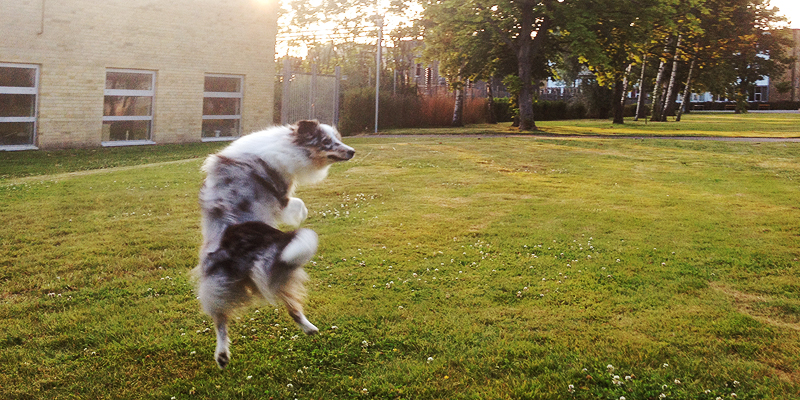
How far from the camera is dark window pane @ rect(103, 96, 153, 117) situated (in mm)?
23328

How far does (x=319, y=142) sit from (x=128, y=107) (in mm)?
20602

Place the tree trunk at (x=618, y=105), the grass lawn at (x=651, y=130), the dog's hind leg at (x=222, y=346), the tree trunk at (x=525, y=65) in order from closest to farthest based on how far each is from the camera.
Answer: the dog's hind leg at (x=222, y=346) → the grass lawn at (x=651, y=130) → the tree trunk at (x=525, y=65) → the tree trunk at (x=618, y=105)

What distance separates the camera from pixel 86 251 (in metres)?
8.81

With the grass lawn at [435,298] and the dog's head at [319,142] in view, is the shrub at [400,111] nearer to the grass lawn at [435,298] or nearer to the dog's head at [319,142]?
the grass lawn at [435,298]

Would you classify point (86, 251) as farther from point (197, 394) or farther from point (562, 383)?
point (562, 383)

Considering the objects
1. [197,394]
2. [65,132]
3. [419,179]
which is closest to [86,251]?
[197,394]

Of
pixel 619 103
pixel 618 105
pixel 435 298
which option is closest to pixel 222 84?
pixel 435 298

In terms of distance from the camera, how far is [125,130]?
23969 mm

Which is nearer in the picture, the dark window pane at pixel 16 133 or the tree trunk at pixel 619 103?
the dark window pane at pixel 16 133

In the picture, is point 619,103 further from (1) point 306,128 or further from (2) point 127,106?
(1) point 306,128

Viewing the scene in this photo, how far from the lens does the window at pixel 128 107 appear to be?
2331 cm

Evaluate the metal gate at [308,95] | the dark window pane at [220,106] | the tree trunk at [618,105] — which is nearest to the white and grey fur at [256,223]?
the dark window pane at [220,106]

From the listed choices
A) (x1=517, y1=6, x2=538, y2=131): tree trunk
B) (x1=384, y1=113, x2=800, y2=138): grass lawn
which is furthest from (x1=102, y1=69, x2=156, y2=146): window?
(x1=517, y1=6, x2=538, y2=131): tree trunk

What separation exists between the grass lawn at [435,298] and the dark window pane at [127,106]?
390 inches
